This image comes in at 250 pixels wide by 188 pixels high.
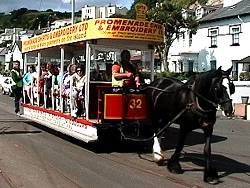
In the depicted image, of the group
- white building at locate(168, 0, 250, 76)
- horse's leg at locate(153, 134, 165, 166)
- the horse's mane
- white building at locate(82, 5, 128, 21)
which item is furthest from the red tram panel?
white building at locate(168, 0, 250, 76)

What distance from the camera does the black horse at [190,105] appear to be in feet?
27.3

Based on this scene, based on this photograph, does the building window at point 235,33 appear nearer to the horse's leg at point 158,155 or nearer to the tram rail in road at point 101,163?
the tram rail in road at point 101,163

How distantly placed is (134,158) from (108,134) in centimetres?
129

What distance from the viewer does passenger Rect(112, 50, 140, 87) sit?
1150 cm

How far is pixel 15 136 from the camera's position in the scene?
14578 mm

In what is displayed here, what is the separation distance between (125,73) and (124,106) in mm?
833

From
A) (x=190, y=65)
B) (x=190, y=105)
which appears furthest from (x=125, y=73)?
(x=190, y=65)

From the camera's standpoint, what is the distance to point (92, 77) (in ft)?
40.5

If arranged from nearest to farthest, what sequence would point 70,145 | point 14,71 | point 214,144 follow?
point 70,145 < point 214,144 < point 14,71

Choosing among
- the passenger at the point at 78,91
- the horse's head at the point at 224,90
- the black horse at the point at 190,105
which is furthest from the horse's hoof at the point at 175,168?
the passenger at the point at 78,91

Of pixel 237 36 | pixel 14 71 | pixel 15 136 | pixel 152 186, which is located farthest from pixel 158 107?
pixel 237 36

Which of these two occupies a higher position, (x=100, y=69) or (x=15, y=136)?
(x=100, y=69)

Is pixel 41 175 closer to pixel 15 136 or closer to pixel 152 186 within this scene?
pixel 152 186

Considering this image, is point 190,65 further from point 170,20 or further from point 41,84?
point 41,84
